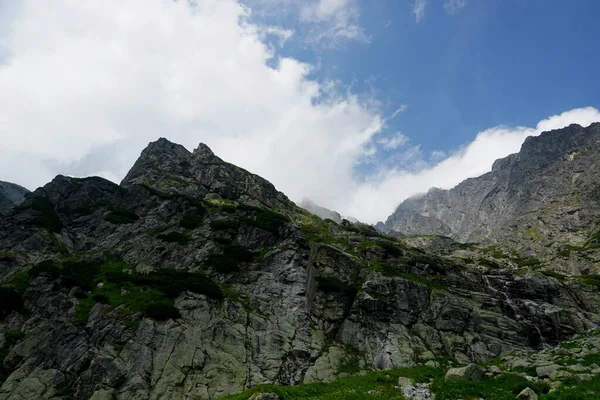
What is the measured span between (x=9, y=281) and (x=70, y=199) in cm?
4271

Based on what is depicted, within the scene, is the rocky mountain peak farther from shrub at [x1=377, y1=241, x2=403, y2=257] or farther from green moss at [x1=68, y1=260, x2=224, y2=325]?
shrub at [x1=377, y1=241, x2=403, y2=257]

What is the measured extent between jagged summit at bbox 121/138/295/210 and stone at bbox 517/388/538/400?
102 meters

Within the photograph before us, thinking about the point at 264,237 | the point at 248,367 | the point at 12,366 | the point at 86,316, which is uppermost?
the point at 264,237

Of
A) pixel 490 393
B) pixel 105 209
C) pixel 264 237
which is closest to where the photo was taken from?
pixel 490 393

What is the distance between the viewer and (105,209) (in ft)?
293

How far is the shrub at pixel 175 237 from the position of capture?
69.8 meters

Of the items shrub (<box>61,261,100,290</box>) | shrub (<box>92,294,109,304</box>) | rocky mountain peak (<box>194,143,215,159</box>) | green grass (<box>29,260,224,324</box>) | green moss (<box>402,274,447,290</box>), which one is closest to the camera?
green grass (<box>29,260,224,324</box>)

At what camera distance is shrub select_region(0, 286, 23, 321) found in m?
46.4

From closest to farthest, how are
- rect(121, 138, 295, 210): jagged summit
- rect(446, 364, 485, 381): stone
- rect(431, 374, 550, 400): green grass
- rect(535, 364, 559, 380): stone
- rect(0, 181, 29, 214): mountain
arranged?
rect(431, 374, 550, 400): green grass → rect(535, 364, 559, 380): stone → rect(446, 364, 485, 381): stone → rect(121, 138, 295, 210): jagged summit → rect(0, 181, 29, 214): mountain

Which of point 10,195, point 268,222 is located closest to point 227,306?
point 268,222

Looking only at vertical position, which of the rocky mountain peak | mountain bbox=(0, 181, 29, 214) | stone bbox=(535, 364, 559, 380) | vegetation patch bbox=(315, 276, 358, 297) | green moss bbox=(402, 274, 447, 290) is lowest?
stone bbox=(535, 364, 559, 380)

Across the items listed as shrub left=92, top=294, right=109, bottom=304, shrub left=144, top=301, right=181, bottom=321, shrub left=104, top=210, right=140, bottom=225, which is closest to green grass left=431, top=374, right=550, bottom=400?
shrub left=144, top=301, right=181, bottom=321

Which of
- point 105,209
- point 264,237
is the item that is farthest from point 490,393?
point 105,209

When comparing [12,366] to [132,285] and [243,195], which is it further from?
[243,195]
